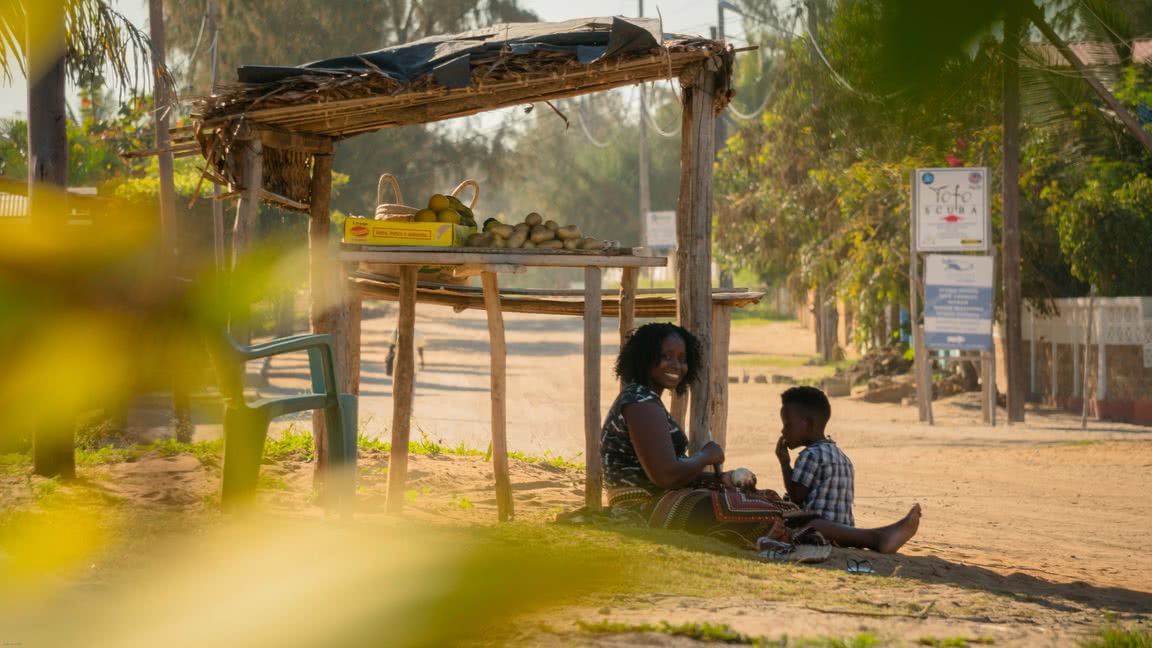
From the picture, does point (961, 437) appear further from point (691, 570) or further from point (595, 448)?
point (691, 570)

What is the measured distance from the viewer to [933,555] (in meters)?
6.75

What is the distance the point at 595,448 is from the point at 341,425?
1868mm

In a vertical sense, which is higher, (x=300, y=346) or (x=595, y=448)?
(x=300, y=346)

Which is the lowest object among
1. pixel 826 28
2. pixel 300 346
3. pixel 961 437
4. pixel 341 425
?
pixel 961 437

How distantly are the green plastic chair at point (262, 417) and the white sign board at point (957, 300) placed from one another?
12132 mm

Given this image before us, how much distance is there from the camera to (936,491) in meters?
10.4

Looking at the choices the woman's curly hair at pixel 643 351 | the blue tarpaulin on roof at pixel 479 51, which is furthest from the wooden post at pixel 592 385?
the blue tarpaulin on roof at pixel 479 51

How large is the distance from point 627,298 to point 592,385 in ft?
2.49

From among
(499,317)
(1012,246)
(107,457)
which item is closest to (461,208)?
(499,317)

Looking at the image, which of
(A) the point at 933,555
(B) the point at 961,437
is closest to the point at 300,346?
(A) the point at 933,555

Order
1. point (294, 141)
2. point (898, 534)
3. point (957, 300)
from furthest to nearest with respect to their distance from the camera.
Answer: point (957, 300) < point (294, 141) < point (898, 534)

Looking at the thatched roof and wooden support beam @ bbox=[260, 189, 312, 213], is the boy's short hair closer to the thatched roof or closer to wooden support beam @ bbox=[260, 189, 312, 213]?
the thatched roof

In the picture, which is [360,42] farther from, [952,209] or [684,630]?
[684,630]

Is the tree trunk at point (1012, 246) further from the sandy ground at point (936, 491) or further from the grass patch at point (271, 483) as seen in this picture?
the grass patch at point (271, 483)
